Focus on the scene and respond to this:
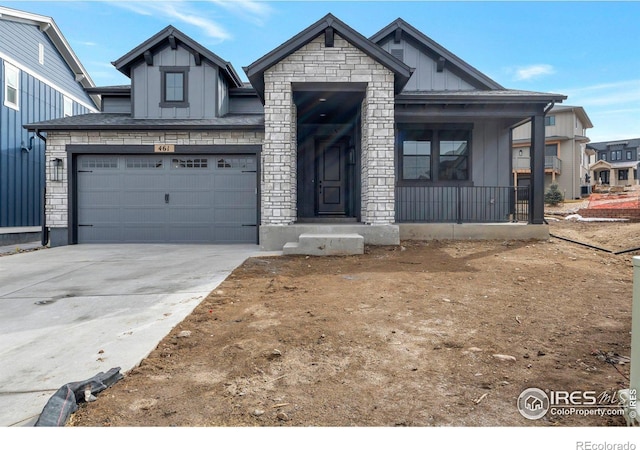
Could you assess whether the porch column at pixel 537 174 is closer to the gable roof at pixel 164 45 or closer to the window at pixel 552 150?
the gable roof at pixel 164 45

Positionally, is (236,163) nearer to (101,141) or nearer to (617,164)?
(101,141)

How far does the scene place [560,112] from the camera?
26.6 meters

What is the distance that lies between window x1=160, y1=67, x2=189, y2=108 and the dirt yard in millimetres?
8168

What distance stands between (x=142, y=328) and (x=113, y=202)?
821cm

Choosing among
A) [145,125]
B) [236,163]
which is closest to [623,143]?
[236,163]

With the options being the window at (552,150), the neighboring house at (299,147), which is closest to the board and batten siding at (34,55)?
the neighboring house at (299,147)

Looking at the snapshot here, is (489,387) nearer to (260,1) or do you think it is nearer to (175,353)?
(175,353)

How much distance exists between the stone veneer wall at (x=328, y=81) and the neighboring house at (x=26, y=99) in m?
8.41

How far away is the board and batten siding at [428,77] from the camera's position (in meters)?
11.2

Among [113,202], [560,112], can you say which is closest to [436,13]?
[113,202]

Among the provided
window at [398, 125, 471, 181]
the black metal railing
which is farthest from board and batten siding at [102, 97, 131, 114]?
the black metal railing

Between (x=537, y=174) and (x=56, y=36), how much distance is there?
56.9 feet

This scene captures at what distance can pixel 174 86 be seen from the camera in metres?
11.3
